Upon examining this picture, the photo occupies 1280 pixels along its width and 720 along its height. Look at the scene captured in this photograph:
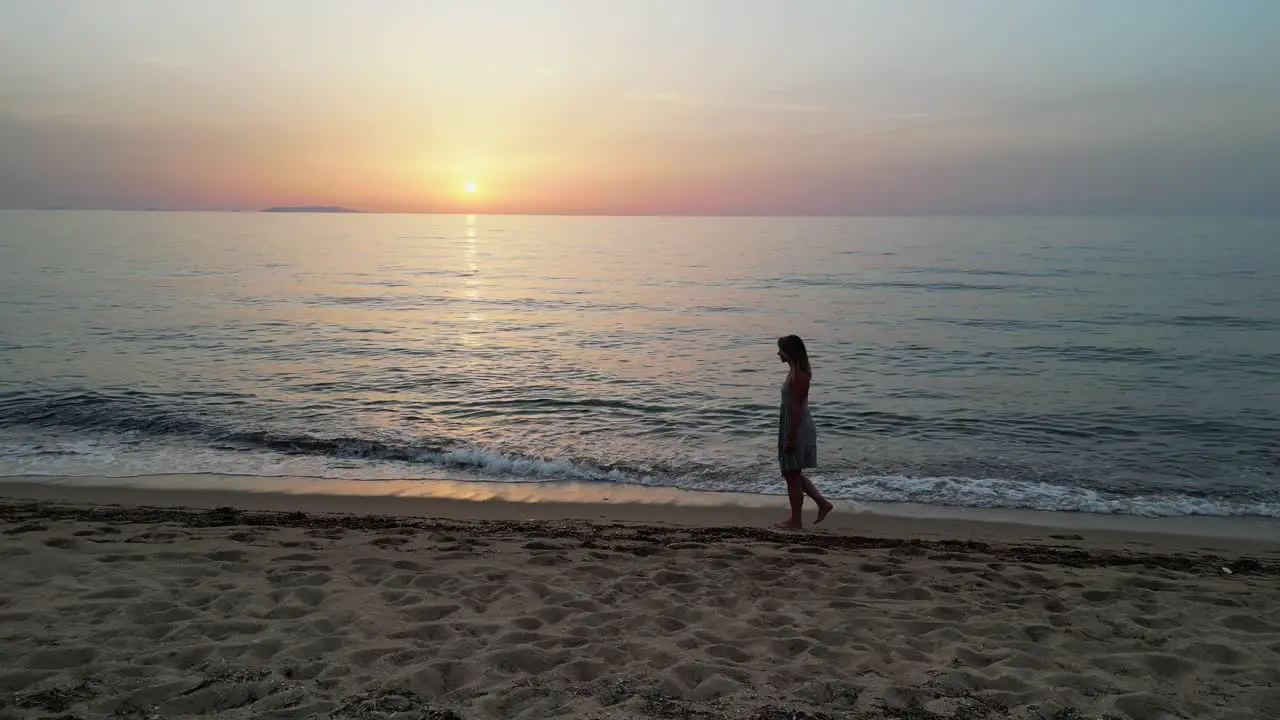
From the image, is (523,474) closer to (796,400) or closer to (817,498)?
(817,498)

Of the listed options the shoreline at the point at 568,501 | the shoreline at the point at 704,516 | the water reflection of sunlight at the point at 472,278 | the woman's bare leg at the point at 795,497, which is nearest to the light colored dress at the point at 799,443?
the woman's bare leg at the point at 795,497

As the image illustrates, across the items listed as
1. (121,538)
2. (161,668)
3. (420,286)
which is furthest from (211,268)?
(161,668)

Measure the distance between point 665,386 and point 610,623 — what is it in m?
11.2

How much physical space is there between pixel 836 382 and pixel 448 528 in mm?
11174

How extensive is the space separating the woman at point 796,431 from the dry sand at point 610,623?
1.50ft

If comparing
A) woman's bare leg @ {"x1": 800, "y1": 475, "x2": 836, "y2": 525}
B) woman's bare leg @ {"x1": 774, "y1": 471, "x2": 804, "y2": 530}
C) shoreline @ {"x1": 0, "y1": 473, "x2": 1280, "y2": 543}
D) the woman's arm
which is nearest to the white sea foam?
shoreline @ {"x1": 0, "y1": 473, "x2": 1280, "y2": 543}

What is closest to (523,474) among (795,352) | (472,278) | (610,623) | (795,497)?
(795,497)

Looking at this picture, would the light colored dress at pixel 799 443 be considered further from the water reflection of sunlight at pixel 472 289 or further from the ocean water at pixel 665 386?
the water reflection of sunlight at pixel 472 289

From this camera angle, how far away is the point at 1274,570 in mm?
6652

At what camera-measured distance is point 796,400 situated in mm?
7438

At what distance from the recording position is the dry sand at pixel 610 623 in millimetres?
4008

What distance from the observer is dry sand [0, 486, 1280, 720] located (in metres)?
4.01

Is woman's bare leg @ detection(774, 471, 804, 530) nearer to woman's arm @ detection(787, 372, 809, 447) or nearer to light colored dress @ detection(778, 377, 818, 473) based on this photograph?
light colored dress @ detection(778, 377, 818, 473)

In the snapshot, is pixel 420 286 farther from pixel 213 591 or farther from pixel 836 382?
pixel 213 591
